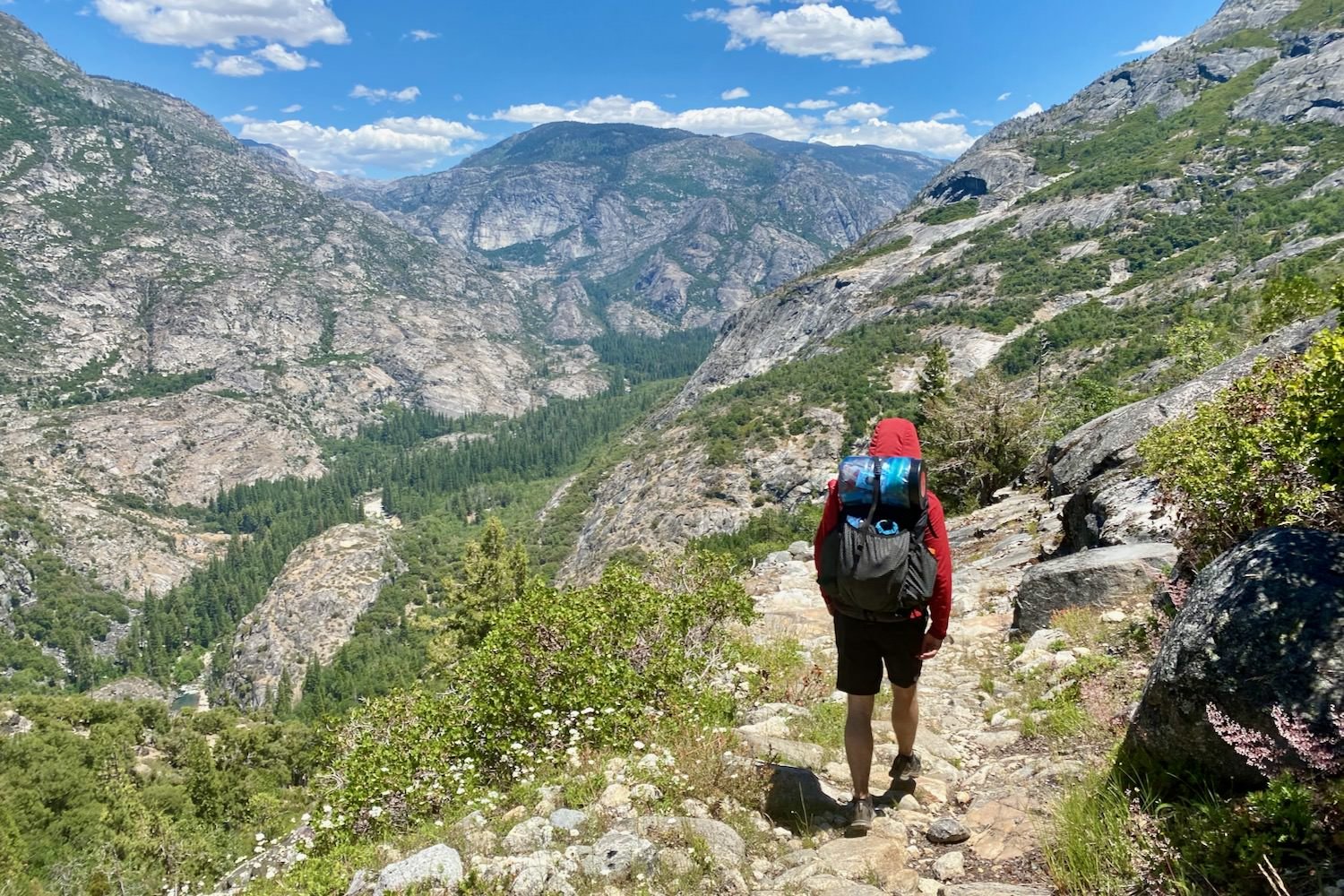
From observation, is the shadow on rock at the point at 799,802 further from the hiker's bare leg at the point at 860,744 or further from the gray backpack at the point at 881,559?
the gray backpack at the point at 881,559

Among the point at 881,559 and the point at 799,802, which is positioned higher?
the point at 881,559

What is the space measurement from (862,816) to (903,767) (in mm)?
1004

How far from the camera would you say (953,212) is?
606 ft

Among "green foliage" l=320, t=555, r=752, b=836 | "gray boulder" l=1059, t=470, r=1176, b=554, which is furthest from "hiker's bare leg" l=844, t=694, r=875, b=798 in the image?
"gray boulder" l=1059, t=470, r=1176, b=554

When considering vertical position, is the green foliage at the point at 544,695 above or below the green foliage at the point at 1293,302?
below

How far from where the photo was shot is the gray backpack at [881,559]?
500cm

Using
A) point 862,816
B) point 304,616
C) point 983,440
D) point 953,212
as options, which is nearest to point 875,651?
point 862,816

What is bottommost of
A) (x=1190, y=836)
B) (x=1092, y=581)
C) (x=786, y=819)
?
(x=786, y=819)

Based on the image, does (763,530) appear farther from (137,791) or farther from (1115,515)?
(1115,515)

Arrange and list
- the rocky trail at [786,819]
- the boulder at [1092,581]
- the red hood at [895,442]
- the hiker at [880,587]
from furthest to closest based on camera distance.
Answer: the boulder at [1092,581] < the red hood at [895,442] < the hiker at [880,587] < the rocky trail at [786,819]

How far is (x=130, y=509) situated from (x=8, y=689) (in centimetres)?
→ 8362

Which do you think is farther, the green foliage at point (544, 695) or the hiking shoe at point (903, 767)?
the green foliage at point (544, 695)

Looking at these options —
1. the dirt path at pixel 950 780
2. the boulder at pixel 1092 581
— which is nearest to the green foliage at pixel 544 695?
the dirt path at pixel 950 780

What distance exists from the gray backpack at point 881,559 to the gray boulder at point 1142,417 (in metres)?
9.13
